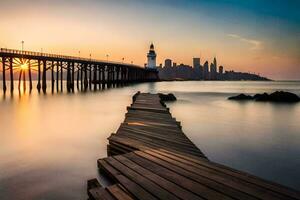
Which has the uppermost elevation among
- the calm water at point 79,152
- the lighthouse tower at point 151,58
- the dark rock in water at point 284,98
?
the lighthouse tower at point 151,58

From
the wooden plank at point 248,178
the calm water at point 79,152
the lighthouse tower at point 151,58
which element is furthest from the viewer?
the lighthouse tower at point 151,58

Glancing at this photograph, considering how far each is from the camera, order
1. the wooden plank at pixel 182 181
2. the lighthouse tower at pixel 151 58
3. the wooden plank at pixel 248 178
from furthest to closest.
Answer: the lighthouse tower at pixel 151 58 < the wooden plank at pixel 248 178 < the wooden plank at pixel 182 181

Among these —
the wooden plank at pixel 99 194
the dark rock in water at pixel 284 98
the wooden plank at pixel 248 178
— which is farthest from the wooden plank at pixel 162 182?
the dark rock in water at pixel 284 98

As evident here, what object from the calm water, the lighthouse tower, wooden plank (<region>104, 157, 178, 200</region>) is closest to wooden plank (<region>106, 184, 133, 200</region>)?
wooden plank (<region>104, 157, 178, 200</region>)

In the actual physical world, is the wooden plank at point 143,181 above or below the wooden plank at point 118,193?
above

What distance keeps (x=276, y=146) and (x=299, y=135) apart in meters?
4.10

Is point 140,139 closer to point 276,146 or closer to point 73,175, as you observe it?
point 73,175

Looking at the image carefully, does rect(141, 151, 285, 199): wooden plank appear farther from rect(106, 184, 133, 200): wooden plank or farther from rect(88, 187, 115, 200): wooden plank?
rect(88, 187, 115, 200): wooden plank

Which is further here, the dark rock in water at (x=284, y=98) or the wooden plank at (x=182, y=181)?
the dark rock in water at (x=284, y=98)

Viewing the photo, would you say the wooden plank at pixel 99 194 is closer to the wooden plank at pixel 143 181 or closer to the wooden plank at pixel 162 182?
the wooden plank at pixel 143 181

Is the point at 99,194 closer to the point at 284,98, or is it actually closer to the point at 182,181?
the point at 182,181

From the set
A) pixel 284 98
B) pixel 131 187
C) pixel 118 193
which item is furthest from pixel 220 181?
pixel 284 98

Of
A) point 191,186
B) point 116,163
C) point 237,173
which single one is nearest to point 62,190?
point 116,163

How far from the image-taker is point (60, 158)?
918 centimetres
